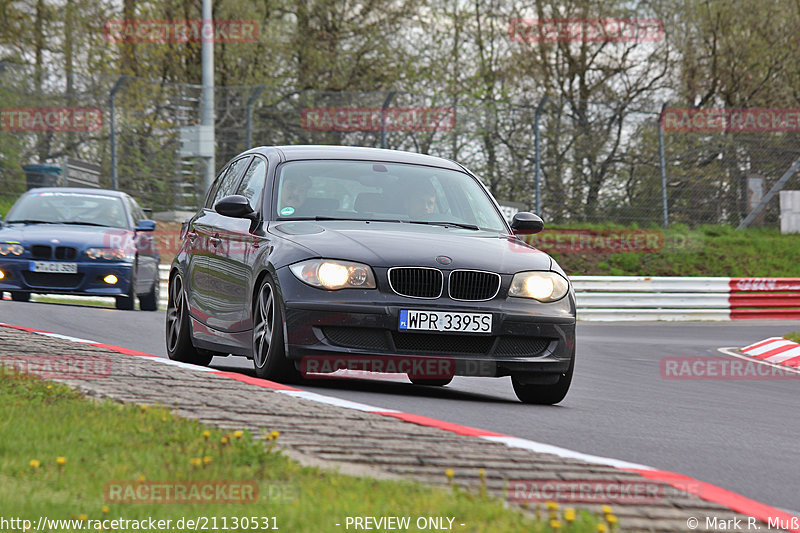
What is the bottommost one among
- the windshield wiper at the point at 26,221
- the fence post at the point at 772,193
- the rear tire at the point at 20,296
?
the rear tire at the point at 20,296

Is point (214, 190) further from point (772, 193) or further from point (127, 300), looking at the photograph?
point (772, 193)

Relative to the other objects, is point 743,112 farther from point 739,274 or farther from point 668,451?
point 668,451

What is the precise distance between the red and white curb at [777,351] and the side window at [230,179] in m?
7.92

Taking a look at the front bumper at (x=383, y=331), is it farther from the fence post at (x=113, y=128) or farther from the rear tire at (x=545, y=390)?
the fence post at (x=113, y=128)

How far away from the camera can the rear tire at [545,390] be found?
840 cm

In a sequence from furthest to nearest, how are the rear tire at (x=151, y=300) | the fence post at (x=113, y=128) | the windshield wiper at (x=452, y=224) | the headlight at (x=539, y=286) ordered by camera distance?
the fence post at (x=113, y=128) → the rear tire at (x=151, y=300) → the windshield wiper at (x=452, y=224) → the headlight at (x=539, y=286)

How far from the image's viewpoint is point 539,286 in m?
8.09

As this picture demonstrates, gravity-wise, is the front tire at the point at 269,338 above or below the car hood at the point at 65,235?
below

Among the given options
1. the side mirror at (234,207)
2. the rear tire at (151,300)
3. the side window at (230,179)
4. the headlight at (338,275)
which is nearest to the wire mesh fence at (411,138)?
the rear tire at (151,300)

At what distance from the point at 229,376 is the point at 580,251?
20.2 meters

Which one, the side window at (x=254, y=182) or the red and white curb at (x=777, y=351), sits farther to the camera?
the red and white curb at (x=777, y=351)

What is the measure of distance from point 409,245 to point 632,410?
1934mm

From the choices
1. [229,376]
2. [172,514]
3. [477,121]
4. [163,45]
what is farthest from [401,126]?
[172,514]

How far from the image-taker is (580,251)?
88.9 feet
